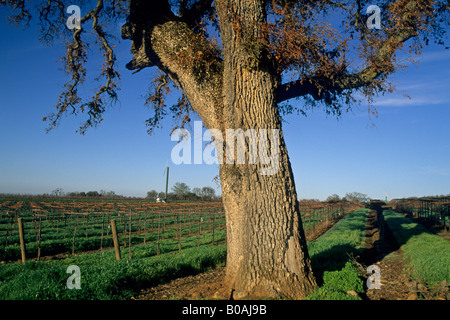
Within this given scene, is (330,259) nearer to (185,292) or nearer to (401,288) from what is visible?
(401,288)

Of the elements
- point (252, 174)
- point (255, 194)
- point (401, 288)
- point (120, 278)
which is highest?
point (252, 174)

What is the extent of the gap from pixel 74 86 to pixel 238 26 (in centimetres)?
416

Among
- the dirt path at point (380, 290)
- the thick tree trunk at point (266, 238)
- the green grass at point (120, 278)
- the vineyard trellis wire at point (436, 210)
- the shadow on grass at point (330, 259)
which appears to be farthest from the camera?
the vineyard trellis wire at point (436, 210)

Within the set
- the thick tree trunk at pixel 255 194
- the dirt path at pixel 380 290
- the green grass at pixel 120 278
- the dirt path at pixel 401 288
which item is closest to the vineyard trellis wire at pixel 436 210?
the dirt path at pixel 401 288

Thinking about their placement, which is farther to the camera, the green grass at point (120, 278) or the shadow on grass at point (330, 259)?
the shadow on grass at point (330, 259)

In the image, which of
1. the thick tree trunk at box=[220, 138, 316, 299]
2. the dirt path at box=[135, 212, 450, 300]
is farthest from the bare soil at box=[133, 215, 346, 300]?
the thick tree trunk at box=[220, 138, 316, 299]

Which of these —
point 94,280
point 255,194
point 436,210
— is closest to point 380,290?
point 255,194

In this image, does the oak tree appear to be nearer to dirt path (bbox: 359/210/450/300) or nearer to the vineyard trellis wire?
dirt path (bbox: 359/210/450/300)

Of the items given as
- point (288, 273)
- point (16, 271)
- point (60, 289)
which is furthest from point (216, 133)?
point (16, 271)

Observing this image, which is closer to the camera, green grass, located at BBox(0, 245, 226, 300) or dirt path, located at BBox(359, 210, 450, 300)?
green grass, located at BBox(0, 245, 226, 300)

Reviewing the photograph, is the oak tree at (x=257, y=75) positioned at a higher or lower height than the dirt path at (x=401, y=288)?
higher

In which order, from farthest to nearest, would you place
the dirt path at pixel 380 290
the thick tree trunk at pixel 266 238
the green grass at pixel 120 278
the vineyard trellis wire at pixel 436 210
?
the vineyard trellis wire at pixel 436 210 < the dirt path at pixel 380 290 < the green grass at pixel 120 278 < the thick tree trunk at pixel 266 238

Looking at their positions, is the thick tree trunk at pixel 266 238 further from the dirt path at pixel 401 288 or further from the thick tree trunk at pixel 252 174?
the dirt path at pixel 401 288
